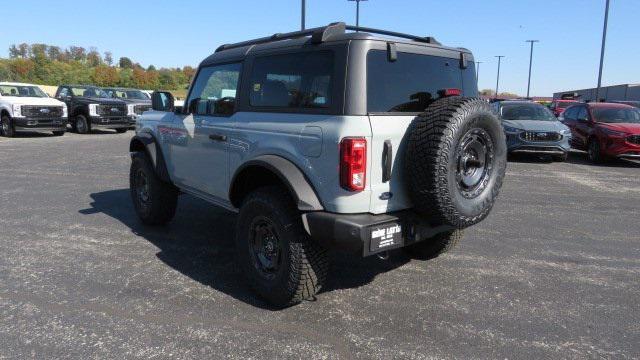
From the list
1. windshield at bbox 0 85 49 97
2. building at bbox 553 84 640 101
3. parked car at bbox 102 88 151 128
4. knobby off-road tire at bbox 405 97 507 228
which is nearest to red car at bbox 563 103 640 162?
knobby off-road tire at bbox 405 97 507 228

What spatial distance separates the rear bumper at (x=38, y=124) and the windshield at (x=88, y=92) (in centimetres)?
245

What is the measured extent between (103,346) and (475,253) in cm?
352

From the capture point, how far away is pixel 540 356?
9.62 feet

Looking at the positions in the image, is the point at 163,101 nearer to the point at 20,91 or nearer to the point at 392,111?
the point at 392,111

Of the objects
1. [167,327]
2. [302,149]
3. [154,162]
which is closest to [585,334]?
[302,149]

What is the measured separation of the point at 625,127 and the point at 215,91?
10922mm

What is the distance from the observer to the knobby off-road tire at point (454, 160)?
10.1ft

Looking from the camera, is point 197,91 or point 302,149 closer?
point 302,149

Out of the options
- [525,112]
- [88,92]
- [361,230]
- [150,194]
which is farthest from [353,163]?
[88,92]

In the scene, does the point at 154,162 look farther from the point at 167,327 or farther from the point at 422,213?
the point at 422,213

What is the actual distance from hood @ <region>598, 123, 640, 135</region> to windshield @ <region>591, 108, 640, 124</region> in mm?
454

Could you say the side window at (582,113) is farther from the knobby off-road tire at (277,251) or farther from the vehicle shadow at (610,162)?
the knobby off-road tire at (277,251)

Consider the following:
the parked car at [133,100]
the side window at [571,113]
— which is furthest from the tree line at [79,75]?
the side window at [571,113]

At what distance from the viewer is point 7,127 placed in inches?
653
